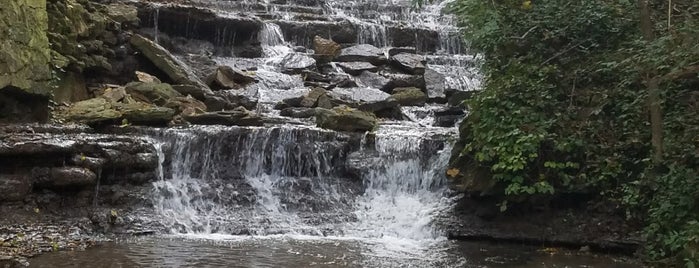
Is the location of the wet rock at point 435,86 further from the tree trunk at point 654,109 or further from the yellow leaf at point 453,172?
the tree trunk at point 654,109

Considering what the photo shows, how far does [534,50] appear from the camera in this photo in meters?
10.1

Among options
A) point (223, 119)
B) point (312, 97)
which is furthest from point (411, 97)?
point (223, 119)

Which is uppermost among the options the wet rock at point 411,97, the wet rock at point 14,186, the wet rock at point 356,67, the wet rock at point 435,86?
the wet rock at point 356,67

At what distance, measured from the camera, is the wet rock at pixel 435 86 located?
1761 cm

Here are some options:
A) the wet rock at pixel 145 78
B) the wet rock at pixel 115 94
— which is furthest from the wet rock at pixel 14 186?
the wet rock at pixel 145 78

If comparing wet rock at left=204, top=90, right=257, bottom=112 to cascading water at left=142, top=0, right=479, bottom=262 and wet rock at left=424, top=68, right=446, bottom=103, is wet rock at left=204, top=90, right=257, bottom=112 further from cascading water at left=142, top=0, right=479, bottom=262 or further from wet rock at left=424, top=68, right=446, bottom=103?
wet rock at left=424, top=68, right=446, bottom=103

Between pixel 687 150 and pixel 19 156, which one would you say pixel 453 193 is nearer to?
pixel 687 150

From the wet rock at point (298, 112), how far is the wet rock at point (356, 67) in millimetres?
4036

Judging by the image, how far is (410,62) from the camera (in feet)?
63.9

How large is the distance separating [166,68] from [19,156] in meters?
6.66

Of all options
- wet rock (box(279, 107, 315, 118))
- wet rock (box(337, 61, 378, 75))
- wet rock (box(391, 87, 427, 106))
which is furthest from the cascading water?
wet rock (box(337, 61, 378, 75))

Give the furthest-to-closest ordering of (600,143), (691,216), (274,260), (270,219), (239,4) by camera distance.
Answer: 1. (239,4)
2. (270,219)
3. (600,143)
4. (274,260)
5. (691,216)

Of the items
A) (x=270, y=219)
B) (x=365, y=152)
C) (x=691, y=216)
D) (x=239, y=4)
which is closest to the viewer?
(x=691, y=216)

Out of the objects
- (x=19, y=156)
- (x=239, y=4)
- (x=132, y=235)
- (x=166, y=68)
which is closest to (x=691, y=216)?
(x=132, y=235)
